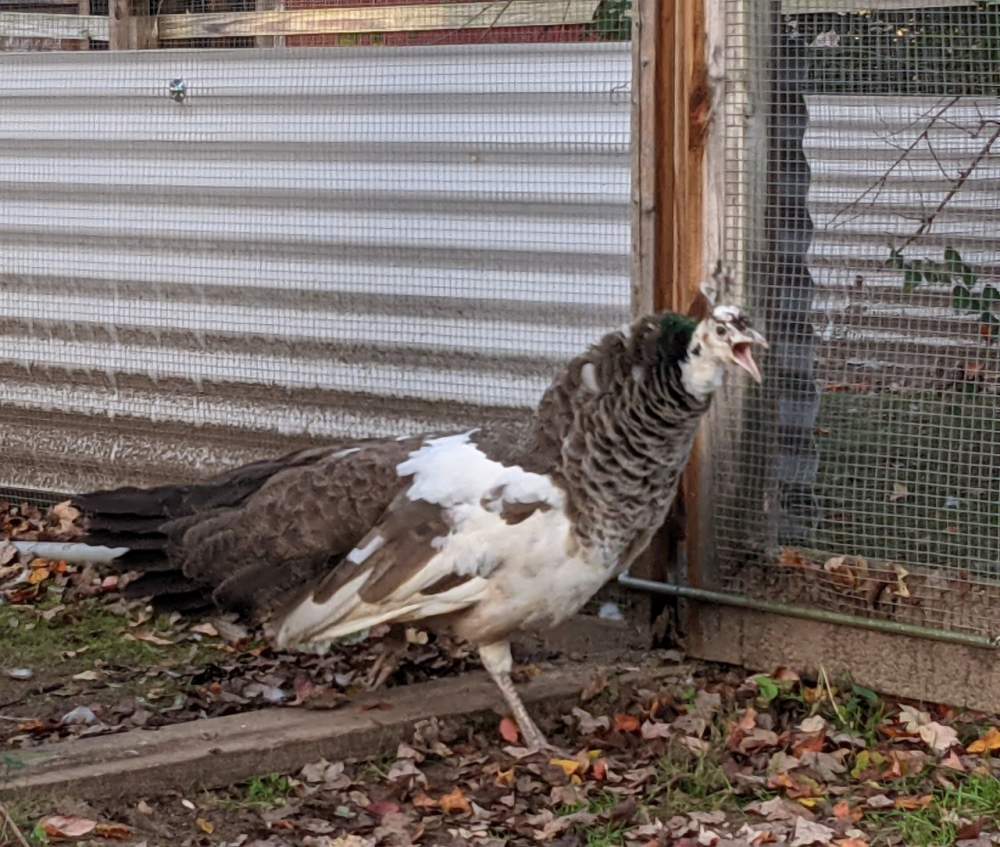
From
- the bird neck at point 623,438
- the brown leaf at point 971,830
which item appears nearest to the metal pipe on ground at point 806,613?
the bird neck at point 623,438

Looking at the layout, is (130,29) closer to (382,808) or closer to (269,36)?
(269,36)

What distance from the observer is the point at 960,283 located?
455 centimetres

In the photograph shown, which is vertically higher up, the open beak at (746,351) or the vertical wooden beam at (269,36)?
the vertical wooden beam at (269,36)

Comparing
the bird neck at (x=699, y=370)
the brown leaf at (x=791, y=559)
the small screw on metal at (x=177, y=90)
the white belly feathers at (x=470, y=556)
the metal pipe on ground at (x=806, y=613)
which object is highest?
the small screw on metal at (x=177, y=90)

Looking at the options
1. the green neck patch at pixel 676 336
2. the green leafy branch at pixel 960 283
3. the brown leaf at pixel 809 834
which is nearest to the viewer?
the brown leaf at pixel 809 834

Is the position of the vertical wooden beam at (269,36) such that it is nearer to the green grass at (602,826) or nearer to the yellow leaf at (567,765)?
the yellow leaf at (567,765)

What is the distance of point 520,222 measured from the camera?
5504 millimetres

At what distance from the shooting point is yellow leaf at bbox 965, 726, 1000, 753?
440cm

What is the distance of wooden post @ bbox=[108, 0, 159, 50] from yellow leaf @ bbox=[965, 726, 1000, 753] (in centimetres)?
415

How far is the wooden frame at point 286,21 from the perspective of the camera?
5547 mm

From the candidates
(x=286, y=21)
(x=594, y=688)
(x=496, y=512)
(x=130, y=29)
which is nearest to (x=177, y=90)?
(x=130, y=29)

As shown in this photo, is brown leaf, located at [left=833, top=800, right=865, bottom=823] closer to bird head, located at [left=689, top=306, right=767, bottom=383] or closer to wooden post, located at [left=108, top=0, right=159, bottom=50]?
bird head, located at [left=689, top=306, right=767, bottom=383]

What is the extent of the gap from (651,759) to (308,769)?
950 millimetres

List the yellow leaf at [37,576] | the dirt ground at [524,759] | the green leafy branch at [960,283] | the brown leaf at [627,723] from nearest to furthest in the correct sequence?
the dirt ground at [524,759], the green leafy branch at [960,283], the brown leaf at [627,723], the yellow leaf at [37,576]
